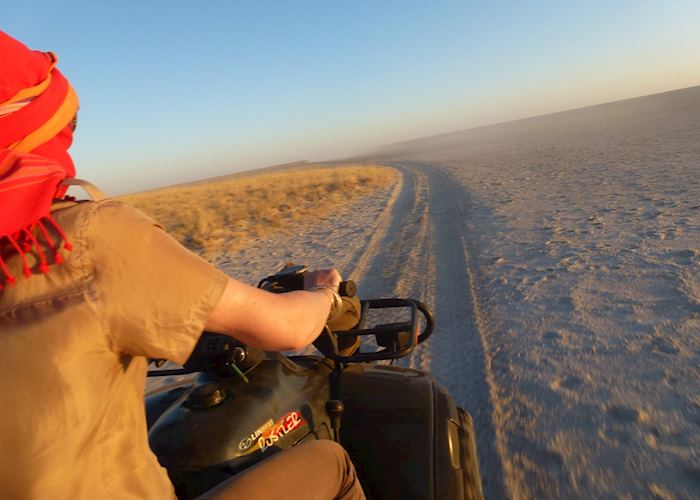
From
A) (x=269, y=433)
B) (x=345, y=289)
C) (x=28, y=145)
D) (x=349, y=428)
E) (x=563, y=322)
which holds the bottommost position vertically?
(x=563, y=322)

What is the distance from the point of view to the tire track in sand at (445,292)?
2977mm

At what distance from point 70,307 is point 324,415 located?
4.15 feet

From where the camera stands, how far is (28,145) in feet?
3.20

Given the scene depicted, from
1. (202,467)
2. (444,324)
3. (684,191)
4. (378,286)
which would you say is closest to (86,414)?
(202,467)

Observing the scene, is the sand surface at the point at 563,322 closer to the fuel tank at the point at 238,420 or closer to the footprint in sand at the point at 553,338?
the footprint in sand at the point at 553,338

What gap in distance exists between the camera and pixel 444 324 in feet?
14.8

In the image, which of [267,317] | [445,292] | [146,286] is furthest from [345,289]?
[445,292]

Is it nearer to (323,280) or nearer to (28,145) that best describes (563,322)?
(323,280)

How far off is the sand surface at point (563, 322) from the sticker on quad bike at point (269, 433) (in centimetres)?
122

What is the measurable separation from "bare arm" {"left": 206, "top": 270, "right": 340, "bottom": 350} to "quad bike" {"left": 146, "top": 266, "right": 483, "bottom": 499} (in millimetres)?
509

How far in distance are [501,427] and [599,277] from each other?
2.89 meters

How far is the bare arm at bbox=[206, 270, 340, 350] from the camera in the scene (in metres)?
1.11

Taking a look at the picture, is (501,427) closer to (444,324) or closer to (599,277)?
(444,324)

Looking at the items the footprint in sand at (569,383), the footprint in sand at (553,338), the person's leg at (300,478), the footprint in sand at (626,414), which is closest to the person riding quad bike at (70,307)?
the person's leg at (300,478)
